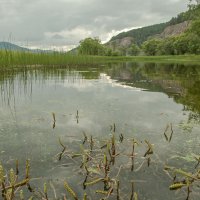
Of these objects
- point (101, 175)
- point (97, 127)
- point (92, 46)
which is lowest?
point (101, 175)

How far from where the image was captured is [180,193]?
14.6ft

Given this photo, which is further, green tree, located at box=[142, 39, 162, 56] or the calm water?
green tree, located at box=[142, 39, 162, 56]

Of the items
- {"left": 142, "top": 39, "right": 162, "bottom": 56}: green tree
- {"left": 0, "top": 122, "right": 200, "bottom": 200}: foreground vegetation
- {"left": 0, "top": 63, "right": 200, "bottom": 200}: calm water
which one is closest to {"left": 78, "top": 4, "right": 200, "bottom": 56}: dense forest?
{"left": 142, "top": 39, "right": 162, "bottom": 56}: green tree

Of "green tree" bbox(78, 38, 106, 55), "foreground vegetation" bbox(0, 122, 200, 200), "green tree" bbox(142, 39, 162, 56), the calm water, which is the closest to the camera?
"foreground vegetation" bbox(0, 122, 200, 200)

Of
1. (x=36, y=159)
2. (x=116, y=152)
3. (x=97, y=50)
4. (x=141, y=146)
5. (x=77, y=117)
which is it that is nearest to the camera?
(x=36, y=159)

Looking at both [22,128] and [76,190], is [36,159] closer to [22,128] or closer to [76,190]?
[76,190]

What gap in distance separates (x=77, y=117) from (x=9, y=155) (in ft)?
11.4

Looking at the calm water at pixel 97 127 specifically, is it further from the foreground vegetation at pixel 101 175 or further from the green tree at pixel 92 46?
the green tree at pixel 92 46

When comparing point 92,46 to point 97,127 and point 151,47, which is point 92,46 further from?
point 97,127

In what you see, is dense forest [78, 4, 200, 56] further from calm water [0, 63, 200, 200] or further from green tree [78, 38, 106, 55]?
calm water [0, 63, 200, 200]

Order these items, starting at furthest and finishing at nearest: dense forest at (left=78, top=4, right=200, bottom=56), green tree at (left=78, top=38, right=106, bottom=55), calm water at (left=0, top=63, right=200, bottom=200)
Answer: green tree at (left=78, top=38, right=106, bottom=55)
dense forest at (left=78, top=4, right=200, bottom=56)
calm water at (left=0, top=63, right=200, bottom=200)

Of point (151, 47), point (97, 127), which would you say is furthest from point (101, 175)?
point (151, 47)

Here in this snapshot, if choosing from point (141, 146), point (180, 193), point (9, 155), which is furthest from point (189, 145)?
point (9, 155)

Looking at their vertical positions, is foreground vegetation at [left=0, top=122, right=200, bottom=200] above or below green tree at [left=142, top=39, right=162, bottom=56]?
below
